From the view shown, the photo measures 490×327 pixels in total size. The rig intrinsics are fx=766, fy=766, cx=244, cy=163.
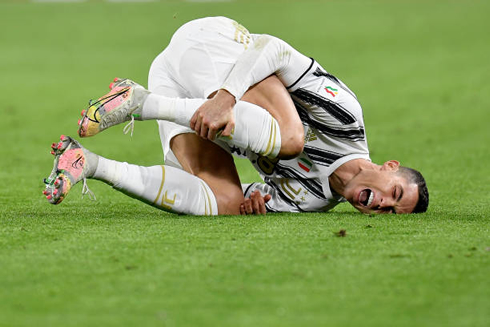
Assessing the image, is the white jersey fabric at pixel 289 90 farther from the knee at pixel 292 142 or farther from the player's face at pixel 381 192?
the knee at pixel 292 142

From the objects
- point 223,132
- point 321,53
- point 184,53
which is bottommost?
point 223,132

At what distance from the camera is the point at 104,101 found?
8.09ft

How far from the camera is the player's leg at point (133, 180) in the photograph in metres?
2.33

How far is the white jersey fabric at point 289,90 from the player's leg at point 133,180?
0.68 ft

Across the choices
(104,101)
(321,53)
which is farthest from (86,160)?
(321,53)

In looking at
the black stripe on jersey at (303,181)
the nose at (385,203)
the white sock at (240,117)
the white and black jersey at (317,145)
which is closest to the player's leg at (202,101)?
the white sock at (240,117)

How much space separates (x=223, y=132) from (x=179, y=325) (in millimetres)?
1145

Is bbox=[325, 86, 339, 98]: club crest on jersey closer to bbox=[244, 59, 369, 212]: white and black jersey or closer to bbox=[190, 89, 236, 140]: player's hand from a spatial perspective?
bbox=[244, 59, 369, 212]: white and black jersey

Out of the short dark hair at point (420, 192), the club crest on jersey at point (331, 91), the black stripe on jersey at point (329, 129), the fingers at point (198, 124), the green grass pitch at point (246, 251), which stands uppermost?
the club crest on jersey at point (331, 91)

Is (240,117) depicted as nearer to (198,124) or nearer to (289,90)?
(198,124)

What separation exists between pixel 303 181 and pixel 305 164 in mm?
69

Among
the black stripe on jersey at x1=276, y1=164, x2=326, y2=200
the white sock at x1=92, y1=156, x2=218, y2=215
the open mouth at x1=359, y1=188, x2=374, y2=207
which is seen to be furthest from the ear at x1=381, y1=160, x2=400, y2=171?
the white sock at x1=92, y1=156, x2=218, y2=215

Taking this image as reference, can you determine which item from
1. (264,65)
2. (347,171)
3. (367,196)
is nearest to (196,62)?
(264,65)

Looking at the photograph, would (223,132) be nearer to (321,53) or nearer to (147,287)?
(147,287)
